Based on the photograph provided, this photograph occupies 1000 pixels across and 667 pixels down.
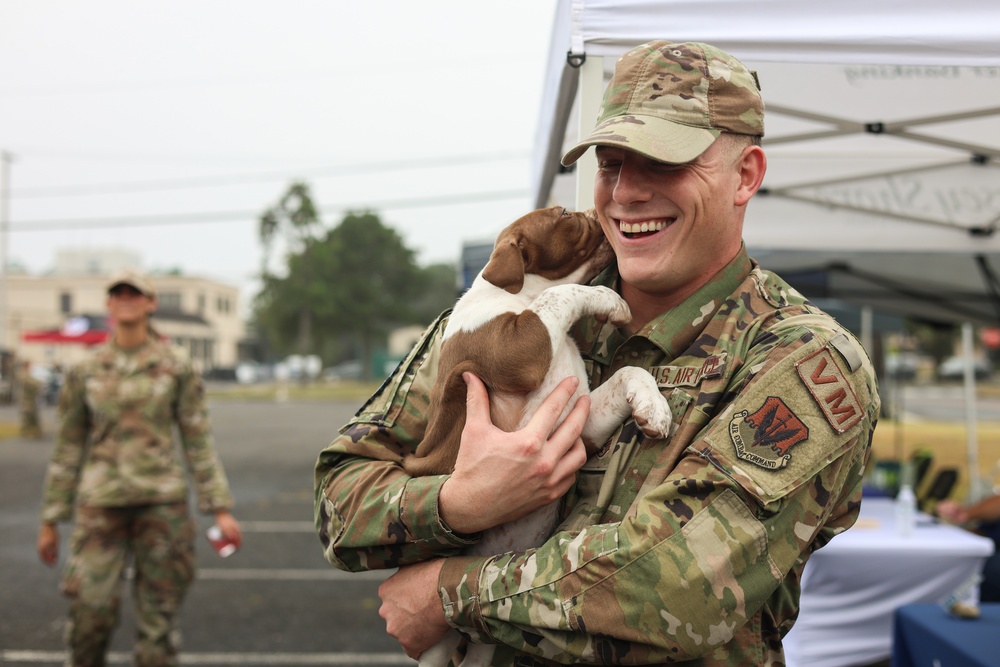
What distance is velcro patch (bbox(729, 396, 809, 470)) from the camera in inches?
53.1

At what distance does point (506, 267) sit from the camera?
1.85 m

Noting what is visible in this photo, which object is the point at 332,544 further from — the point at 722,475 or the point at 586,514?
the point at 722,475

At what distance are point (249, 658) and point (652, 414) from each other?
15.5 feet

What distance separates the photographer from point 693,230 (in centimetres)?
162

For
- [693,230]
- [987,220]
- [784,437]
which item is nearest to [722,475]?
[784,437]

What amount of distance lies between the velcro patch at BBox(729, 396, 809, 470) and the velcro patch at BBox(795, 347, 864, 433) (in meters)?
0.06

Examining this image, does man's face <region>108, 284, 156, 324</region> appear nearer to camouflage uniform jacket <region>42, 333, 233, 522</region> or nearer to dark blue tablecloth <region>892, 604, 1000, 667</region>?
camouflage uniform jacket <region>42, 333, 233, 522</region>

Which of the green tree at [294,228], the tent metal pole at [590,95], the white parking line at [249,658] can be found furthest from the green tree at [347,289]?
the tent metal pole at [590,95]

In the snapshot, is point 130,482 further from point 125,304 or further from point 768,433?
point 768,433

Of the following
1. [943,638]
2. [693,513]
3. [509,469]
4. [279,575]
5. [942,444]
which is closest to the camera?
[693,513]

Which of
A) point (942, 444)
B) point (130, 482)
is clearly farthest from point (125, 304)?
point (942, 444)

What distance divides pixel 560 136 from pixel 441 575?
1.86m

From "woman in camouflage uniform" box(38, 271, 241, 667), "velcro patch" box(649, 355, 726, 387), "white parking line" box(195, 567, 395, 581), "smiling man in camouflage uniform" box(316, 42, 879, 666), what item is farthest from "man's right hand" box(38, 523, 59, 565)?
"velcro patch" box(649, 355, 726, 387)

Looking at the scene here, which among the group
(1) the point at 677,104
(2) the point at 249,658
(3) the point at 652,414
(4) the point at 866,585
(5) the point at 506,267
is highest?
(1) the point at 677,104
